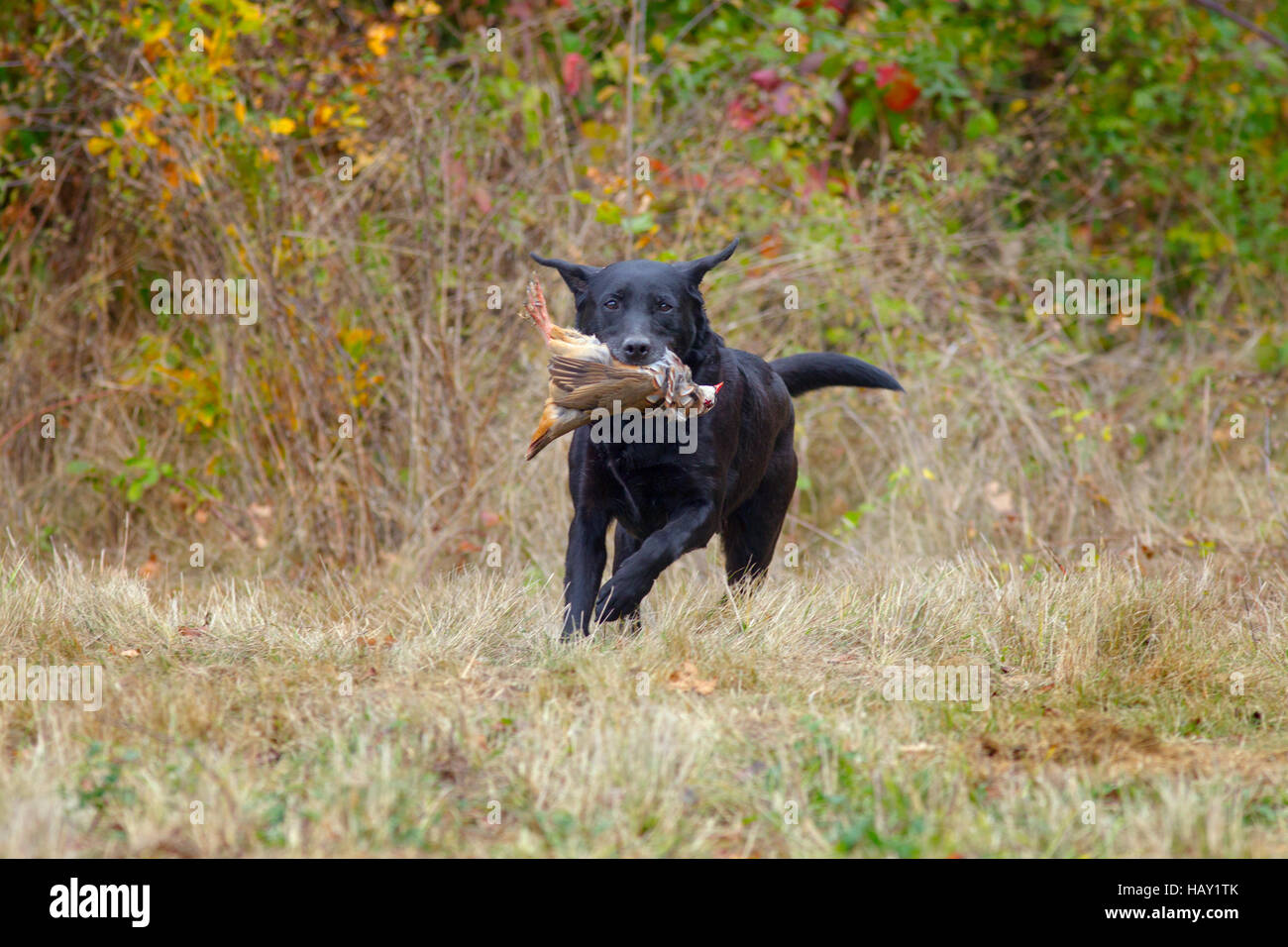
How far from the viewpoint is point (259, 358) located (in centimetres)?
664

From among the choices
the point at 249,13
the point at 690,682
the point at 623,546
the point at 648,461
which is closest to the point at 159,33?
the point at 249,13

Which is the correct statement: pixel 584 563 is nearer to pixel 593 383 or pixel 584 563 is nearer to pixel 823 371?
pixel 593 383

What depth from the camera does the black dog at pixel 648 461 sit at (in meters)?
4.47

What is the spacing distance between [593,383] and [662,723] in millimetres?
1229

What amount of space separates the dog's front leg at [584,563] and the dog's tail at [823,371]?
1.28 m

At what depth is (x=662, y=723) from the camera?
3.36m

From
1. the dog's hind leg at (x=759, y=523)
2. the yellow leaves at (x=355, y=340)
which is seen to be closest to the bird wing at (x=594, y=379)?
the dog's hind leg at (x=759, y=523)

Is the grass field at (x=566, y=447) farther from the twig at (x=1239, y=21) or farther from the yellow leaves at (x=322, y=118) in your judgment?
the twig at (x=1239, y=21)

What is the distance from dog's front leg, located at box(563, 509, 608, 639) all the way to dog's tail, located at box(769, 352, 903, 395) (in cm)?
128

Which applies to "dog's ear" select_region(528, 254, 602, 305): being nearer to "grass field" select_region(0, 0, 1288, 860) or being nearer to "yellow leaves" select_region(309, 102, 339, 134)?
"grass field" select_region(0, 0, 1288, 860)

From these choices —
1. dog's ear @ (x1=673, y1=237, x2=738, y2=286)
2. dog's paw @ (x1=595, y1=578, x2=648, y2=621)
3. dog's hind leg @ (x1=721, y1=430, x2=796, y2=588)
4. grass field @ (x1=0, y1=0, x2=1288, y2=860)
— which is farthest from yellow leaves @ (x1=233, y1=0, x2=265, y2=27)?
dog's paw @ (x1=595, y1=578, x2=648, y2=621)

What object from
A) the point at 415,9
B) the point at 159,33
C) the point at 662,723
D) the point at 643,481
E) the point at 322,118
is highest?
the point at 415,9
